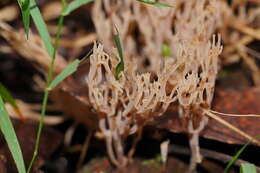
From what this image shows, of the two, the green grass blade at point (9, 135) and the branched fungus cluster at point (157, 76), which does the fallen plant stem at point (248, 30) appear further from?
the green grass blade at point (9, 135)

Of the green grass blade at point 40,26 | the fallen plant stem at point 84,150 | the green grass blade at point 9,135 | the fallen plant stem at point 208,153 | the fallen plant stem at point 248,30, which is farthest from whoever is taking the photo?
the fallen plant stem at point 248,30

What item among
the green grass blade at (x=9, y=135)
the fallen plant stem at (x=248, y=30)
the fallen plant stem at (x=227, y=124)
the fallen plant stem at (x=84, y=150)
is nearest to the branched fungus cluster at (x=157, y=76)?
the fallen plant stem at (x=227, y=124)

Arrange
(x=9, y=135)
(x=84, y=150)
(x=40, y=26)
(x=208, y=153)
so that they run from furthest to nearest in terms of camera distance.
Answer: (x=84, y=150) < (x=208, y=153) < (x=40, y=26) < (x=9, y=135)

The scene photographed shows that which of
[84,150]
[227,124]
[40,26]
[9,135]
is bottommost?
[84,150]

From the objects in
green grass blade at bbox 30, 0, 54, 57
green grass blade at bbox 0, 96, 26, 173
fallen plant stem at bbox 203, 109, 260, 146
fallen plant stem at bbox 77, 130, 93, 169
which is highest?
green grass blade at bbox 30, 0, 54, 57

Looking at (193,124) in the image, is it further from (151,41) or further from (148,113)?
(151,41)

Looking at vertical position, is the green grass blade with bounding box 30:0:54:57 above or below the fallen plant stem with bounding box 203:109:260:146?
above

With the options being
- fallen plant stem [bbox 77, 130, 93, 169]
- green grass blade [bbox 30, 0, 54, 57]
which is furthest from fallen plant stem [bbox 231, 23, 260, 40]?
green grass blade [bbox 30, 0, 54, 57]

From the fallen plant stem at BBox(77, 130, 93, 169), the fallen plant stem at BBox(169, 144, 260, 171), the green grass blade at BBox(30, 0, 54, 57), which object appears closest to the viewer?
the green grass blade at BBox(30, 0, 54, 57)

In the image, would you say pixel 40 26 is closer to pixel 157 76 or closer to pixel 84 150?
pixel 157 76

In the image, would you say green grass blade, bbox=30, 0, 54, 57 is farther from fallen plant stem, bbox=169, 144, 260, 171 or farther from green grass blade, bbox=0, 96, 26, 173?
fallen plant stem, bbox=169, 144, 260, 171

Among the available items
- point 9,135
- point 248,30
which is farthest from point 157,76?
point 248,30

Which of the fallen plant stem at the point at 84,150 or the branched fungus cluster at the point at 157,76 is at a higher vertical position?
the branched fungus cluster at the point at 157,76
